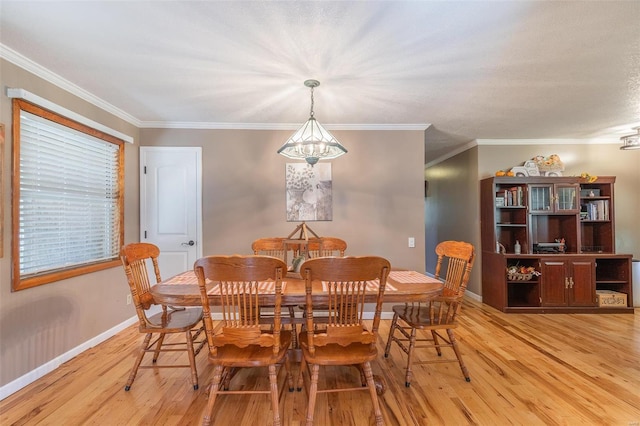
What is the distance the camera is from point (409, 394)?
2070 millimetres

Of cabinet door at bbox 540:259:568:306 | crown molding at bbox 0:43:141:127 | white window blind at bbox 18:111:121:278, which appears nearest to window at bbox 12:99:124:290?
white window blind at bbox 18:111:121:278

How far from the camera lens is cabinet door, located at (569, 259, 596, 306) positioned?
381 centimetres

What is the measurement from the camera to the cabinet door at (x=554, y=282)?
12.6ft

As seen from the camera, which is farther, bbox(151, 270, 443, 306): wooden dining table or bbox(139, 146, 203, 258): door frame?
bbox(139, 146, 203, 258): door frame

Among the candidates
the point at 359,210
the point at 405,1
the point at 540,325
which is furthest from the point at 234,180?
the point at 540,325

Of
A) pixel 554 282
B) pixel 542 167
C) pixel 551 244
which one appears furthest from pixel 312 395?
pixel 542 167

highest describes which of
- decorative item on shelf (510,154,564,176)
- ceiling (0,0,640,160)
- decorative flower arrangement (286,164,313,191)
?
ceiling (0,0,640,160)

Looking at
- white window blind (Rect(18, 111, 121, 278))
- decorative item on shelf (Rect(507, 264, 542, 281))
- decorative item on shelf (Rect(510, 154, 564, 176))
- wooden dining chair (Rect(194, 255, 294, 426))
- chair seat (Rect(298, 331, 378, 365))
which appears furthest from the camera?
decorative item on shelf (Rect(510, 154, 564, 176))

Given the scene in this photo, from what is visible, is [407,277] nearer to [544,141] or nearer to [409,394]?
[409,394]

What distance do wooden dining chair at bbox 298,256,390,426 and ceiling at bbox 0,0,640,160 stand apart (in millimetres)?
1421

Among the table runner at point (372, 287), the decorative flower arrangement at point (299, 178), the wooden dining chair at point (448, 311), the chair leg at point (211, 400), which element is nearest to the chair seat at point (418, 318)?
the wooden dining chair at point (448, 311)

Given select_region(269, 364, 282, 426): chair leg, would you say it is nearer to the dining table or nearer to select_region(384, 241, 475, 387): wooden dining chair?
the dining table

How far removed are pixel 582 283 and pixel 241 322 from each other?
435 cm

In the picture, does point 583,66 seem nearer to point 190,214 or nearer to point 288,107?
point 288,107
